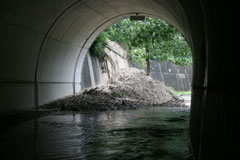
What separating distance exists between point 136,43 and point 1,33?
1214cm

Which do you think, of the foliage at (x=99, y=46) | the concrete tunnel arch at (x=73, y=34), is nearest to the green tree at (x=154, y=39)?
the foliage at (x=99, y=46)

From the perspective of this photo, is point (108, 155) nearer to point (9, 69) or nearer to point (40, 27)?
point (9, 69)

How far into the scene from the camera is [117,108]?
535 inches

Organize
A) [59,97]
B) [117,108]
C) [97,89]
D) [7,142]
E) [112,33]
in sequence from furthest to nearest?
[112,33]
[97,89]
[59,97]
[117,108]
[7,142]

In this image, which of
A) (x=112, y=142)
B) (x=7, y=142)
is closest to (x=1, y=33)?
(x=7, y=142)

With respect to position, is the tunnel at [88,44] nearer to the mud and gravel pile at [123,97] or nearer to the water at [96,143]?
the water at [96,143]

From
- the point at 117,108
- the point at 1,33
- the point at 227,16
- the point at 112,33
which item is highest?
the point at 112,33

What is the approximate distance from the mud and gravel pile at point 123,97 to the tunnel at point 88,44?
3.82 feet

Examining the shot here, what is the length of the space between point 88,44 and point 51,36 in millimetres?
4905

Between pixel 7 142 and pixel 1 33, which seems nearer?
pixel 7 142

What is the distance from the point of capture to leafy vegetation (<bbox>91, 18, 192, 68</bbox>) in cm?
1841

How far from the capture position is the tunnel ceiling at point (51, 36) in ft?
32.1

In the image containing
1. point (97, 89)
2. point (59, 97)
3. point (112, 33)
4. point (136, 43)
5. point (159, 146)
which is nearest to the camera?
point (159, 146)

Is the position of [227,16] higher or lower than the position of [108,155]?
higher
